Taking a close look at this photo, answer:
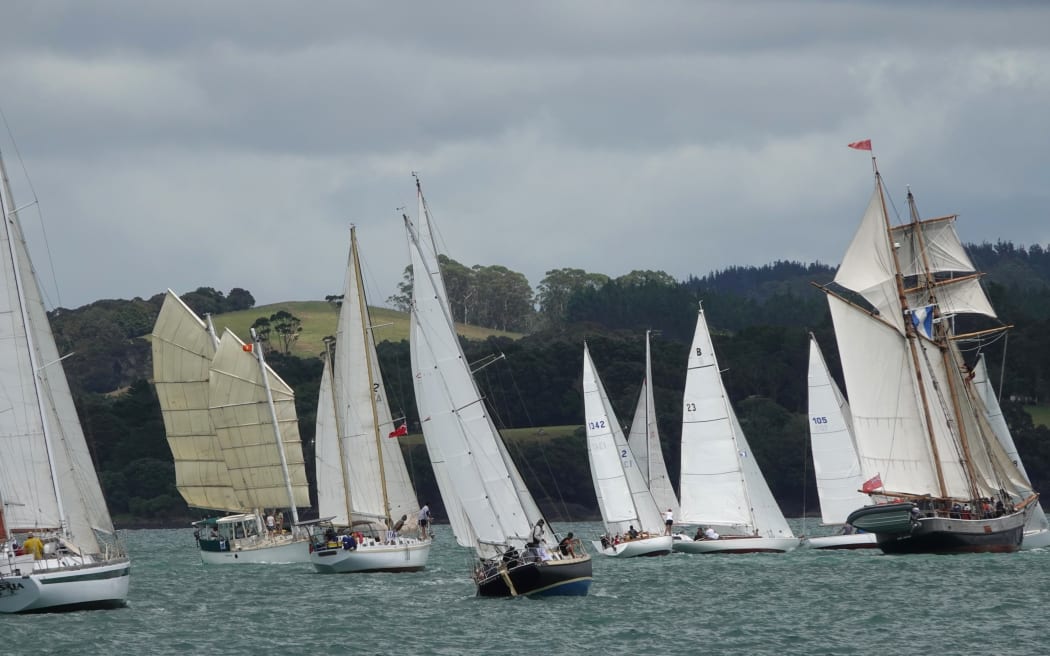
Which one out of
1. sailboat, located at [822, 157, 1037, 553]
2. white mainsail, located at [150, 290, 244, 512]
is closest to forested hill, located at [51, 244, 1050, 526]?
white mainsail, located at [150, 290, 244, 512]

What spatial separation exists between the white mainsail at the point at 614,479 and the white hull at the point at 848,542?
324 inches

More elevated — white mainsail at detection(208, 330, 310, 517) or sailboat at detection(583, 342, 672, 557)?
white mainsail at detection(208, 330, 310, 517)

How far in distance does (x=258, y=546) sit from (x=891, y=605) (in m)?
44.1

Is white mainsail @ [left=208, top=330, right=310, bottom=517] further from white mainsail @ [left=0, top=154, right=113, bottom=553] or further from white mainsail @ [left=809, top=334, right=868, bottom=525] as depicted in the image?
white mainsail @ [left=0, top=154, right=113, bottom=553]

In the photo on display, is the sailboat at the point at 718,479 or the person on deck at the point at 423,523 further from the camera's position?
the sailboat at the point at 718,479

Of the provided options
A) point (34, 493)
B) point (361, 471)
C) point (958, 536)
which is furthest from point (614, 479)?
point (34, 493)

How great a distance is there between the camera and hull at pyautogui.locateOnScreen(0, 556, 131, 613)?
5166cm

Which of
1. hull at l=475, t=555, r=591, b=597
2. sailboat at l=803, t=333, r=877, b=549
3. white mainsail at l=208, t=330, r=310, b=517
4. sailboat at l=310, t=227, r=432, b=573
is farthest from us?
white mainsail at l=208, t=330, r=310, b=517

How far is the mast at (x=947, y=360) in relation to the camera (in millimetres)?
78062

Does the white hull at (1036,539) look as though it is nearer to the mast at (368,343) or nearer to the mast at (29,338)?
the mast at (368,343)

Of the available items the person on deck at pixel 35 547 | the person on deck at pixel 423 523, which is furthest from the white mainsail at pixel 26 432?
the person on deck at pixel 423 523

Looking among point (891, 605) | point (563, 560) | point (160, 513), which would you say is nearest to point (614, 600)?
point (563, 560)

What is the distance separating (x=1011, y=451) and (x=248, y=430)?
40188 mm

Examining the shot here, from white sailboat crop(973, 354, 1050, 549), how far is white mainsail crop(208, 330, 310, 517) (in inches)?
1425
